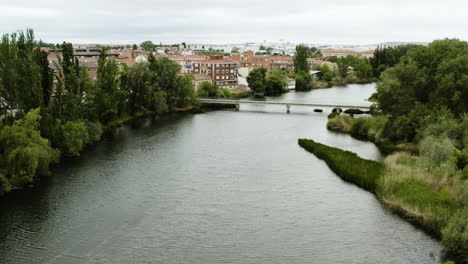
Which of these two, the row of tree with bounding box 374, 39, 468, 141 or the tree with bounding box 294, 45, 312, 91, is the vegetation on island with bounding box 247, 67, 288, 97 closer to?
the tree with bounding box 294, 45, 312, 91

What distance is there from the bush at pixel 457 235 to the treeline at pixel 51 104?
17.6 meters

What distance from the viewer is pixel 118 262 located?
599 inches

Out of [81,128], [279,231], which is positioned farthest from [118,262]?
[81,128]

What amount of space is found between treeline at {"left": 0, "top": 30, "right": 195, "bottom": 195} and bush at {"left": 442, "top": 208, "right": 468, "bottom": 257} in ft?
57.8

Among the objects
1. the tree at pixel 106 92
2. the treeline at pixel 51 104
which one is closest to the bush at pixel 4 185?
the treeline at pixel 51 104

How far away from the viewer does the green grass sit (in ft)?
75.4

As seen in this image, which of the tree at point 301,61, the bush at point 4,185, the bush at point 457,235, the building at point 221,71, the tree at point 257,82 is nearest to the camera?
the bush at point 457,235

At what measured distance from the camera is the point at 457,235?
15.2 metres

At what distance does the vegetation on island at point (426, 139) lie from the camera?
59.7ft

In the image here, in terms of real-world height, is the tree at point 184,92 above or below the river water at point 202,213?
above

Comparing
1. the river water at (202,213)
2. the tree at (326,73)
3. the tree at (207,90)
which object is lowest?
the river water at (202,213)

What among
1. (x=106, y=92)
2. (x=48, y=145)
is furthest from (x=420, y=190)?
(x=106, y=92)

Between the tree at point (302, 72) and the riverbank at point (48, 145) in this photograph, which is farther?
the tree at point (302, 72)

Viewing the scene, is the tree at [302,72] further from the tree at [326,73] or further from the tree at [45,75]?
the tree at [45,75]
